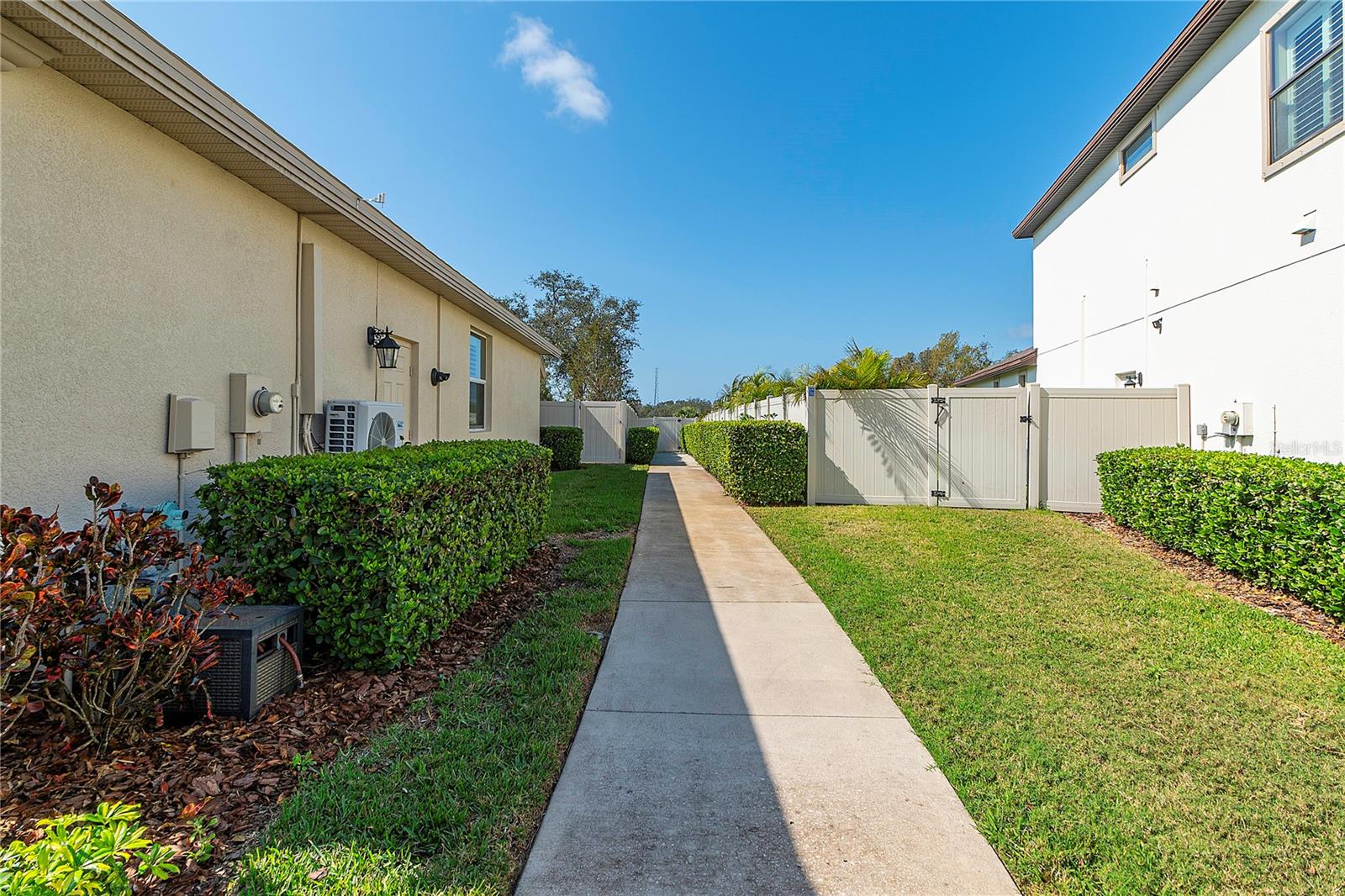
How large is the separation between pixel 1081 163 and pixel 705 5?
7.23 meters

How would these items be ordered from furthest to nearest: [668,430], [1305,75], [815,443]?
[668,430] < [815,443] < [1305,75]

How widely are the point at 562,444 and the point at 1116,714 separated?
12836 mm

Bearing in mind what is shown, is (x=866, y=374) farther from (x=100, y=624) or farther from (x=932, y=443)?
(x=100, y=624)

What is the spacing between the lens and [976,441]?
8641mm

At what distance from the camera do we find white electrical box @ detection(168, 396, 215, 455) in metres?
3.40

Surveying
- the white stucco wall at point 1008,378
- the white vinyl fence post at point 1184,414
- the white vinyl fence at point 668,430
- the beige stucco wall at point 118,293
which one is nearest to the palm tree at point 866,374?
the white vinyl fence post at point 1184,414

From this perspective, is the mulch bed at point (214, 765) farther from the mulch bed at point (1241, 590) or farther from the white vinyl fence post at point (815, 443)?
the white vinyl fence post at point (815, 443)

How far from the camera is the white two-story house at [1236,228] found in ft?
17.6

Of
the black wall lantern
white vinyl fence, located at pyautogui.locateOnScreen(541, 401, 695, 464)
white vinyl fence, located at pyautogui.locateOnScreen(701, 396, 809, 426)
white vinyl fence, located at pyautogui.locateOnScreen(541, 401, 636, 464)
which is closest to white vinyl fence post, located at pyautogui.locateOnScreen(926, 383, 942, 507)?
white vinyl fence, located at pyautogui.locateOnScreen(701, 396, 809, 426)

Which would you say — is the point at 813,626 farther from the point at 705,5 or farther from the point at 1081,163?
the point at 1081,163

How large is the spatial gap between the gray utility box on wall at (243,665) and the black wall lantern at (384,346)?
3.65 metres

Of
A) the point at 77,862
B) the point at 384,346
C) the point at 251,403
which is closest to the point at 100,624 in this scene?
the point at 77,862

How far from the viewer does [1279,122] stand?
5957 mm

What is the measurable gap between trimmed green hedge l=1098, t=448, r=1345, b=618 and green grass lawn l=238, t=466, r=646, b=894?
5.52 metres
